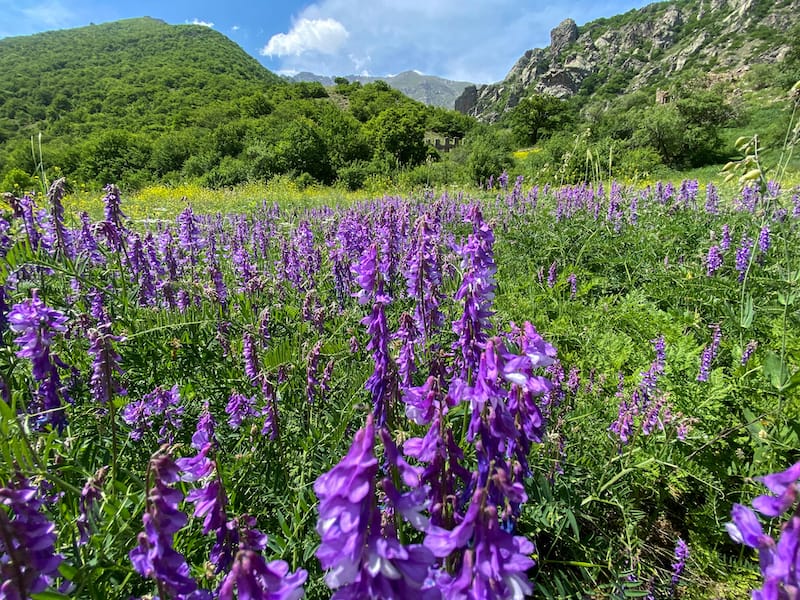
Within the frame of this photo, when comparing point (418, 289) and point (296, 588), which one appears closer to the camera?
point (296, 588)

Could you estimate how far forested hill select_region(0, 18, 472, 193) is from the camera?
117ft

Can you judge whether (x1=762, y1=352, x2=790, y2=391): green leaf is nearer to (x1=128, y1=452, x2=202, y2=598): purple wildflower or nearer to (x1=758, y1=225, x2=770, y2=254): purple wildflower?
(x1=128, y1=452, x2=202, y2=598): purple wildflower

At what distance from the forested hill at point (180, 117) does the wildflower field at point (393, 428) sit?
6463mm

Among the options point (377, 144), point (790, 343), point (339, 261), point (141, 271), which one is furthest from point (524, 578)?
point (377, 144)

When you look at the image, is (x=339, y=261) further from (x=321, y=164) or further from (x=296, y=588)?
(x=321, y=164)

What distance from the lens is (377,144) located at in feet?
135

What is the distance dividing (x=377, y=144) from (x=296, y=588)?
142ft

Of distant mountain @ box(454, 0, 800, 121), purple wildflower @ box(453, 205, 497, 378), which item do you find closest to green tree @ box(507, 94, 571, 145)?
distant mountain @ box(454, 0, 800, 121)

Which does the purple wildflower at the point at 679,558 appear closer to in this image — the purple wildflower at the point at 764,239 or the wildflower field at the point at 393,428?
the wildflower field at the point at 393,428

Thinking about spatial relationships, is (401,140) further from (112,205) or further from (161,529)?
(161,529)

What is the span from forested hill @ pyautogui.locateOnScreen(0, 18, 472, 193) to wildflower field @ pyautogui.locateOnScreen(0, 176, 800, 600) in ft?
21.2

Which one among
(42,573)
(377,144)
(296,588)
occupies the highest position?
(377,144)

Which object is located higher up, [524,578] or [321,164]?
[321,164]

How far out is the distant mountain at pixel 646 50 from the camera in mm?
79375
